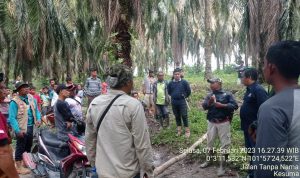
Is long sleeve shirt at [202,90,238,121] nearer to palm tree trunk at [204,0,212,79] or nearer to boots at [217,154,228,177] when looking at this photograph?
boots at [217,154,228,177]

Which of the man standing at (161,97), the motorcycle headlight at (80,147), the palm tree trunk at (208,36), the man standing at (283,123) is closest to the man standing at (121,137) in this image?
the man standing at (283,123)

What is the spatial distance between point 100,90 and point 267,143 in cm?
1058

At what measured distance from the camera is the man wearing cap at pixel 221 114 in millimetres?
6853

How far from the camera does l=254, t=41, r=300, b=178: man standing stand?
6.56 ft

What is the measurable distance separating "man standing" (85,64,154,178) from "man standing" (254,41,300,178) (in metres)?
1.55

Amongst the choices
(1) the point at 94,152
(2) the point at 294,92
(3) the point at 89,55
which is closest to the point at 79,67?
(3) the point at 89,55

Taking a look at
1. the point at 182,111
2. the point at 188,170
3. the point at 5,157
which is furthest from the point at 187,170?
the point at 5,157

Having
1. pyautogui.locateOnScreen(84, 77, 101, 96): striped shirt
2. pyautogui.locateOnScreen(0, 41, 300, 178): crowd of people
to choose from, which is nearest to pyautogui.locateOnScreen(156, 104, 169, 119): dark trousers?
pyautogui.locateOnScreen(84, 77, 101, 96): striped shirt

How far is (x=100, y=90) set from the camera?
12.4 meters

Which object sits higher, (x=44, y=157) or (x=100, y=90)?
(x=100, y=90)

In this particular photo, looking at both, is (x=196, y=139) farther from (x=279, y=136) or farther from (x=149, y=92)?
(x=279, y=136)

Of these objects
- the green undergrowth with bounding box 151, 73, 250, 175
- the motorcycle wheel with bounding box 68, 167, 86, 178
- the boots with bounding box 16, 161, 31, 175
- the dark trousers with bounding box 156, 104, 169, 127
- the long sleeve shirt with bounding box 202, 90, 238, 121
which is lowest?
Result: the boots with bounding box 16, 161, 31, 175

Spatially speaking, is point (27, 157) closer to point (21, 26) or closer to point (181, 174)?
point (181, 174)

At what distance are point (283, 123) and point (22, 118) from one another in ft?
20.5
